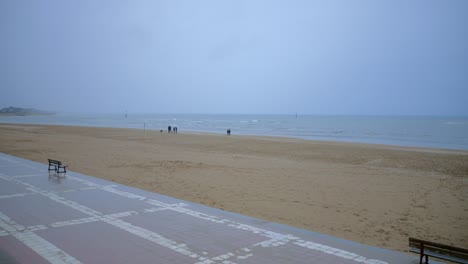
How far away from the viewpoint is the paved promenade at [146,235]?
17.4ft

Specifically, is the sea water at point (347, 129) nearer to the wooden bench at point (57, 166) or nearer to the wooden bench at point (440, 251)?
the wooden bench at point (440, 251)

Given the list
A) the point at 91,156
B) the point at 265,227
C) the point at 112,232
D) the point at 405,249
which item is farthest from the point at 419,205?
the point at 91,156

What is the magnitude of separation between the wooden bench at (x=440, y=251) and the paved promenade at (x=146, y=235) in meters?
0.34

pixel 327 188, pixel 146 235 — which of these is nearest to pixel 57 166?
pixel 146 235

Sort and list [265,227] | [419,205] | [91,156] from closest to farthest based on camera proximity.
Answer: [265,227]
[419,205]
[91,156]

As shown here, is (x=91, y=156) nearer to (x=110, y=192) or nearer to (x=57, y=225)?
(x=110, y=192)

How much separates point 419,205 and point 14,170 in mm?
14421

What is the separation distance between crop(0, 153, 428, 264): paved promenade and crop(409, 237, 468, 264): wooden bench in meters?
0.34

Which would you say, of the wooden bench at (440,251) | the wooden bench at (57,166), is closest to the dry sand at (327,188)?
the wooden bench at (57,166)

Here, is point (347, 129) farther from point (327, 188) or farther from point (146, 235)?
point (146, 235)

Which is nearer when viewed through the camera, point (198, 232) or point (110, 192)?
point (198, 232)

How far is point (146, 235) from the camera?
247 inches

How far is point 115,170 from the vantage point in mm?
13953

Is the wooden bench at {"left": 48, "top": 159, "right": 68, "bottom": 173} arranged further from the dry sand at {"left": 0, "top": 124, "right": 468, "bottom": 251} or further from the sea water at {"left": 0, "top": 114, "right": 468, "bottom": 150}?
the sea water at {"left": 0, "top": 114, "right": 468, "bottom": 150}
